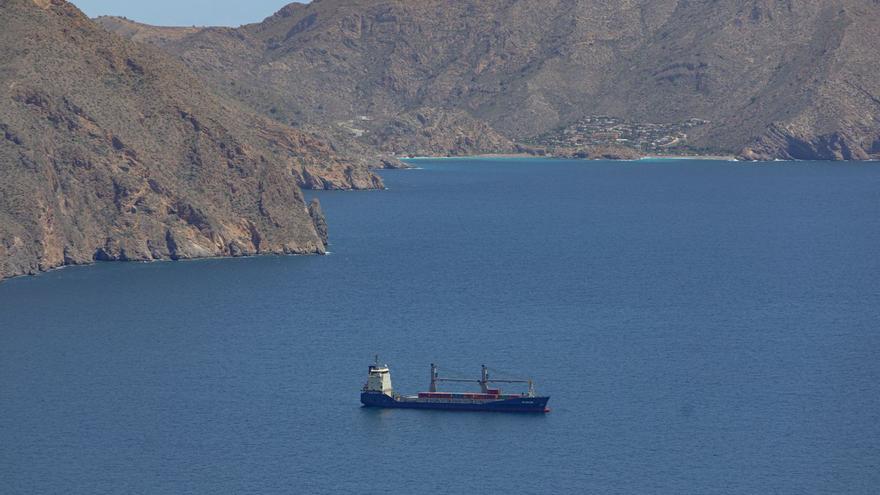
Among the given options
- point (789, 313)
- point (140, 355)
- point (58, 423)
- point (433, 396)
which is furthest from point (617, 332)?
point (58, 423)

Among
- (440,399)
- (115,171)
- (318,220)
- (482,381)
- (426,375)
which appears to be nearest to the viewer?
(440,399)

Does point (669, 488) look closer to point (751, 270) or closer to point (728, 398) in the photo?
point (728, 398)

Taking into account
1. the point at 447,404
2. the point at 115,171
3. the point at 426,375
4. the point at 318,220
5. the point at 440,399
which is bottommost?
the point at 447,404

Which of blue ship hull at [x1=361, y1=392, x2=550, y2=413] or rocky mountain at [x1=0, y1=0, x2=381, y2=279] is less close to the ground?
rocky mountain at [x1=0, y1=0, x2=381, y2=279]

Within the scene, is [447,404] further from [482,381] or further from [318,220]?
[318,220]

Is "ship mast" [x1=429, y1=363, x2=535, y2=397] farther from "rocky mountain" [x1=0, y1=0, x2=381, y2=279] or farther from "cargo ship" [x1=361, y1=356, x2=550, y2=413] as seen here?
"rocky mountain" [x1=0, y1=0, x2=381, y2=279]

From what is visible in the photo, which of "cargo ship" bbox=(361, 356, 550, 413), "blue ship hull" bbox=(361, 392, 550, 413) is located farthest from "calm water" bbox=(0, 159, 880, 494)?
"cargo ship" bbox=(361, 356, 550, 413)

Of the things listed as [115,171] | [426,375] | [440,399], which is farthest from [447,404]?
[115,171]
